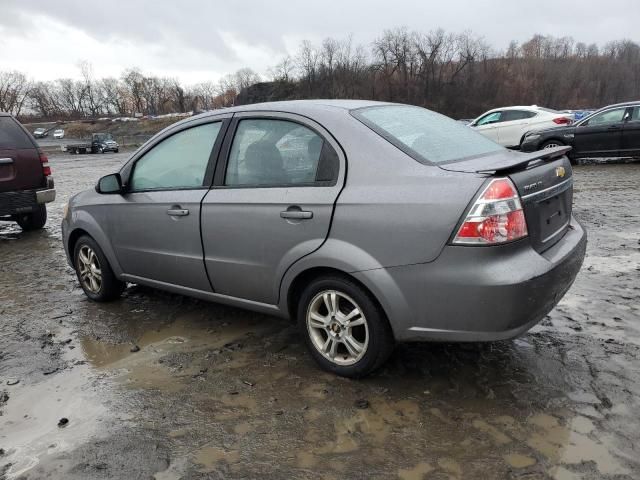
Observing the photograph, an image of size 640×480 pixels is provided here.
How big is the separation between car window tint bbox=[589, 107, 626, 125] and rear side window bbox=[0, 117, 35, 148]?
1232cm

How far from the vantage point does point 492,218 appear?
8.35 feet

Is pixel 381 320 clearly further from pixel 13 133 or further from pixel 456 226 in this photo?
pixel 13 133

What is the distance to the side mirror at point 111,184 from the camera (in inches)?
167

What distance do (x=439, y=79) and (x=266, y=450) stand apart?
89026mm

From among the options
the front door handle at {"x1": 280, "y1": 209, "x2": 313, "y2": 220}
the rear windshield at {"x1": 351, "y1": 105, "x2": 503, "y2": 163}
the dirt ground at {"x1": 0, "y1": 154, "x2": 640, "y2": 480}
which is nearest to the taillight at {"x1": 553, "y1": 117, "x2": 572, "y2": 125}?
the dirt ground at {"x1": 0, "y1": 154, "x2": 640, "y2": 480}

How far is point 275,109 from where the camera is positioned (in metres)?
3.46

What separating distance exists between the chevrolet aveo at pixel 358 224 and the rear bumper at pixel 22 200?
179 inches

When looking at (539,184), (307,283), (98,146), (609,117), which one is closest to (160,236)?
(307,283)

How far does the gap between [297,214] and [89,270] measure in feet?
8.73

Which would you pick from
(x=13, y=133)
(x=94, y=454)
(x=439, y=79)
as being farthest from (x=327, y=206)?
(x=439, y=79)

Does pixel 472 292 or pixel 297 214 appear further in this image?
pixel 297 214

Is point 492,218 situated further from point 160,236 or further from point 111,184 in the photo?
point 111,184

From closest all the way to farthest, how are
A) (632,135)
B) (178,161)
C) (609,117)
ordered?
1. (178,161)
2. (632,135)
3. (609,117)

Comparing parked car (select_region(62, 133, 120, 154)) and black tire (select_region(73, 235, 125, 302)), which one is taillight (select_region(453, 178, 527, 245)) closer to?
black tire (select_region(73, 235, 125, 302))
